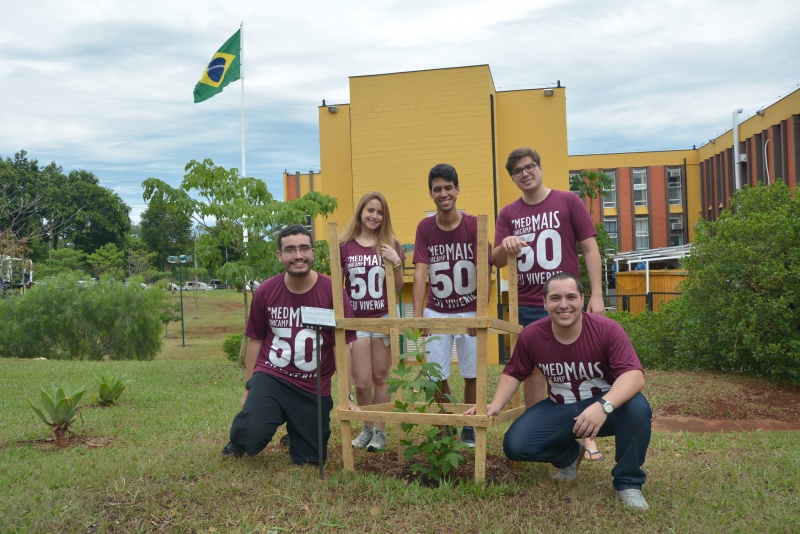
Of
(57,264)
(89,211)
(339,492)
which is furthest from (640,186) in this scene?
(339,492)

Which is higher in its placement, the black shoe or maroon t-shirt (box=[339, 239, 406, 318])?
maroon t-shirt (box=[339, 239, 406, 318])

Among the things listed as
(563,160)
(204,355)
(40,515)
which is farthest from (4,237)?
(40,515)

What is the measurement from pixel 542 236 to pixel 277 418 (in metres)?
2.09

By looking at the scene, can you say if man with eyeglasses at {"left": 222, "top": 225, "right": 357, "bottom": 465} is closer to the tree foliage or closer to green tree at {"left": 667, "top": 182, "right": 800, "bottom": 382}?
green tree at {"left": 667, "top": 182, "right": 800, "bottom": 382}

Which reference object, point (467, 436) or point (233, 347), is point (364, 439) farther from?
point (233, 347)

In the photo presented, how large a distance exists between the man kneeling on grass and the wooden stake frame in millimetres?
119

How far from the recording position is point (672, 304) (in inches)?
440

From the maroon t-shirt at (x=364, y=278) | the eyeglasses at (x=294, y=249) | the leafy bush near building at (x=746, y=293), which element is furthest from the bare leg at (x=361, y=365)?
the leafy bush near building at (x=746, y=293)

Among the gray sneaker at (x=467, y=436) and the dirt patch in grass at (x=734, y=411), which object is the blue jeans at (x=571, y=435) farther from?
the dirt patch in grass at (x=734, y=411)

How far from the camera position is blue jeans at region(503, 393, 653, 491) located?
13.1ft

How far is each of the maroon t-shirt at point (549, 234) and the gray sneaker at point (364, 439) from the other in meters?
1.59

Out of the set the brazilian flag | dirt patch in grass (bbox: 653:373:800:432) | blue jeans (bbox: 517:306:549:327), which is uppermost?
the brazilian flag

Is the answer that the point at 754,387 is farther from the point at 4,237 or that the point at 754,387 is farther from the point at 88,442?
the point at 4,237

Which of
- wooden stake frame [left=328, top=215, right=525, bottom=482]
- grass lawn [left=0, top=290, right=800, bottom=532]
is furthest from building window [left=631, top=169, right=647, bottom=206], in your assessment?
wooden stake frame [left=328, top=215, right=525, bottom=482]
